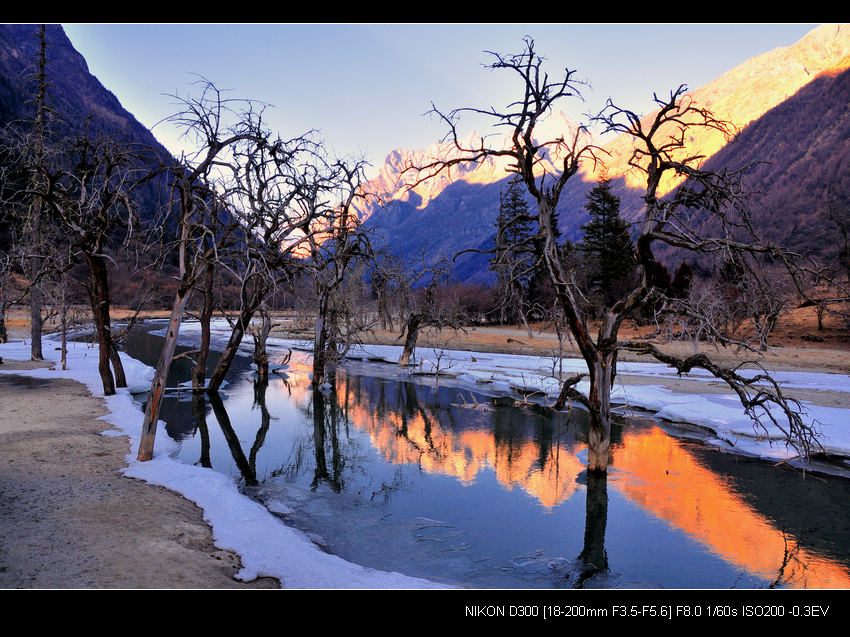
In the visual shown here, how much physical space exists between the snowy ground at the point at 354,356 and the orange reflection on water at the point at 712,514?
5.57ft

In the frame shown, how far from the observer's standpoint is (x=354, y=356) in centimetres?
3491

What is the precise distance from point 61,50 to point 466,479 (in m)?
234

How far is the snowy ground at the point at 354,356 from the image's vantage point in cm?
652

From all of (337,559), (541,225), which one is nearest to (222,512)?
(337,559)

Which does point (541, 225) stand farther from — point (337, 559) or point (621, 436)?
point (621, 436)

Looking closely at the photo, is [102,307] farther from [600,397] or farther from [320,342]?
[600,397]

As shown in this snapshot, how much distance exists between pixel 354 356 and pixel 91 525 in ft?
91.7

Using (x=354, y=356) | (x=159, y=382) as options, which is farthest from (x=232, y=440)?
(x=354, y=356)

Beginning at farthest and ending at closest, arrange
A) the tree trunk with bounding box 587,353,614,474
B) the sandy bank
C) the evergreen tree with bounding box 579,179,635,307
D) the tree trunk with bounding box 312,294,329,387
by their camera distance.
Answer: the evergreen tree with bounding box 579,179,635,307 < the tree trunk with bounding box 312,294,329,387 < the tree trunk with bounding box 587,353,614,474 < the sandy bank

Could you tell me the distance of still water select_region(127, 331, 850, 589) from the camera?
7.99 meters

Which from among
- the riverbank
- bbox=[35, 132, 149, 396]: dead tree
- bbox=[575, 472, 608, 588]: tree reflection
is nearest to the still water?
bbox=[575, 472, 608, 588]: tree reflection

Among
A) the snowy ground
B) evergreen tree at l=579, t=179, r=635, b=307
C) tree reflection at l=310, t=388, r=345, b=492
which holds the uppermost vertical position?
evergreen tree at l=579, t=179, r=635, b=307

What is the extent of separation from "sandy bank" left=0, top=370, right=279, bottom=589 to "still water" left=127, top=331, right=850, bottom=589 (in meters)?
1.97

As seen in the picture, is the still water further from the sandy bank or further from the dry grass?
the dry grass
